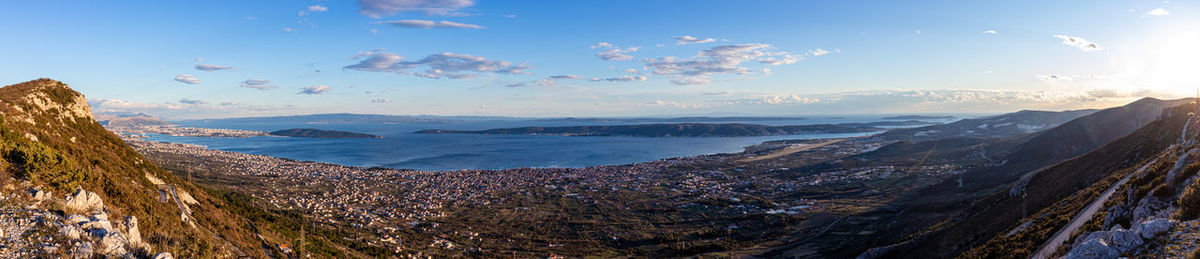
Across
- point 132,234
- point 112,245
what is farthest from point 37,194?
point 112,245

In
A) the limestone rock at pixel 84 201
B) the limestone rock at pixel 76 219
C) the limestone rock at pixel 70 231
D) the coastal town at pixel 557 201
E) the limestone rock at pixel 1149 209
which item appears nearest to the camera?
the limestone rock at pixel 70 231

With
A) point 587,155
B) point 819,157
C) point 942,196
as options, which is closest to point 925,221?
point 942,196

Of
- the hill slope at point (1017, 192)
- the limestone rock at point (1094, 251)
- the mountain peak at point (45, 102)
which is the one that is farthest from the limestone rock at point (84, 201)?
the hill slope at point (1017, 192)

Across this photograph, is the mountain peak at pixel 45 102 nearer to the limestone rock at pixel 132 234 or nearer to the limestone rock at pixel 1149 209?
the limestone rock at pixel 132 234

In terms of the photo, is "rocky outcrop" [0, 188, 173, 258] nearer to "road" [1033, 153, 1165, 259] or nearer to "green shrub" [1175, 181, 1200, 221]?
"green shrub" [1175, 181, 1200, 221]

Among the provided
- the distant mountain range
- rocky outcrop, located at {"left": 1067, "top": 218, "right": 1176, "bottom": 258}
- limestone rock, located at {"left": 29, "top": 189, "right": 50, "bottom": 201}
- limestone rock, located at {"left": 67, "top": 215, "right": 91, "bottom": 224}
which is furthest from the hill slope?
the distant mountain range

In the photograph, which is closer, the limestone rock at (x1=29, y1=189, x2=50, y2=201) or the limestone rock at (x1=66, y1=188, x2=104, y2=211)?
the limestone rock at (x1=29, y1=189, x2=50, y2=201)
